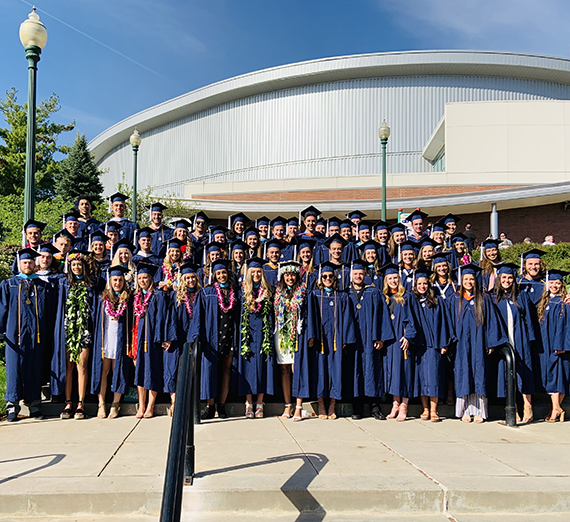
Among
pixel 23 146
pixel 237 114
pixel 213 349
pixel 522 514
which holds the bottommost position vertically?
pixel 522 514

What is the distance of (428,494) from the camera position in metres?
4.14

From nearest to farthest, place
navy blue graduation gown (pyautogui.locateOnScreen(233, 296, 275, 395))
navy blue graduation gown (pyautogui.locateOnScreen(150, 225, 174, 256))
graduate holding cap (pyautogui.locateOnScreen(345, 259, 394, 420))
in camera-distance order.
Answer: navy blue graduation gown (pyautogui.locateOnScreen(233, 296, 275, 395))
graduate holding cap (pyautogui.locateOnScreen(345, 259, 394, 420))
navy blue graduation gown (pyautogui.locateOnScreen(150, 225, 174, 256))

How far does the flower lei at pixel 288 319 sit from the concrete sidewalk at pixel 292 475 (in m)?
1.15

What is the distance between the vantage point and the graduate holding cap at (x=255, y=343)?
6.91 metres

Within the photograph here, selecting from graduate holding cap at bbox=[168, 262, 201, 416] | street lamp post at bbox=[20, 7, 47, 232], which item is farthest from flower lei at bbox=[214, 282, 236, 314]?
street lamp post at bbox=[20, 7, 47, 232]

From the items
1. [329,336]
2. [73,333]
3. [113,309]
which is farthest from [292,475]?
[73,333]

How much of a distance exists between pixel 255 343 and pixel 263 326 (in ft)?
0.75

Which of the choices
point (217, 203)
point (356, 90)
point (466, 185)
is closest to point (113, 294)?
point (217, 203)

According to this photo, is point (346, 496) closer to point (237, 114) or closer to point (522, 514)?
point (522, 514)

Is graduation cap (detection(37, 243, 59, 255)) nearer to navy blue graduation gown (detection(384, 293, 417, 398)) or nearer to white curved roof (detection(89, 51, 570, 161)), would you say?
navy blue graduation gown (detection(384, 293, 417, 398))

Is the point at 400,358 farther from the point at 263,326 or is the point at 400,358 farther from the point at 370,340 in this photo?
the point at 263,326

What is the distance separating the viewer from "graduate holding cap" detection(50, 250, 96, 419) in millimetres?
6707

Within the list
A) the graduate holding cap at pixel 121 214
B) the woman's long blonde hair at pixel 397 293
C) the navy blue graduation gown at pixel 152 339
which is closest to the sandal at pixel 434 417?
the woman's long blonde hair at pixel 397 293

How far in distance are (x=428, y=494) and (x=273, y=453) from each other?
1492mm
